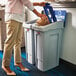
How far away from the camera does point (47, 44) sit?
225 centimetres

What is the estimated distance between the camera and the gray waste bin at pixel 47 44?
2201 millimetres

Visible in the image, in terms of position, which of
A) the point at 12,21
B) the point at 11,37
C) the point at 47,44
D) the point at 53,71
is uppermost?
the point at 12,21

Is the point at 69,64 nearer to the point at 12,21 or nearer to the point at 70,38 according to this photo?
the point at 70,38

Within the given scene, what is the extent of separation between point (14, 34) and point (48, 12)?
67cm

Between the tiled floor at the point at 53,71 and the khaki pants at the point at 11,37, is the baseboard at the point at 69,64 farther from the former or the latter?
the khaki pants at the point at 11,37

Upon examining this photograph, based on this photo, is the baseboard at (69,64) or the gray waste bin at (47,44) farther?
the baseboard at (69,64)

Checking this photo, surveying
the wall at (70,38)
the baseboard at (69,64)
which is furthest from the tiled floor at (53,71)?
the wall at (70,38)

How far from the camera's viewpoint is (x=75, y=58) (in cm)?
239

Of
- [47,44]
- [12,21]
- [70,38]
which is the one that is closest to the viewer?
[12,21]

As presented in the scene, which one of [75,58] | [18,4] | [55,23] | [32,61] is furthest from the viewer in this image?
[32,61]

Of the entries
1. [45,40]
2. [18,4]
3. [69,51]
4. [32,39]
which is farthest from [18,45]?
[69,51]

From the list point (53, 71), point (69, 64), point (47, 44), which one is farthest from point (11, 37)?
point (69, 64)

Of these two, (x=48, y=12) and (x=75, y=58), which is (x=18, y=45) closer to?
(x=48, y=12)

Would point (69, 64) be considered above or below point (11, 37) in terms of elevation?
below
